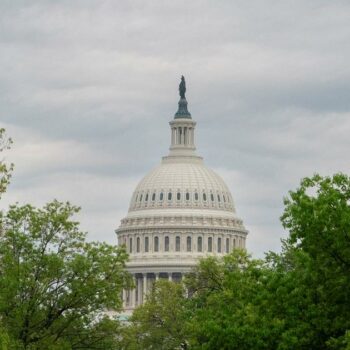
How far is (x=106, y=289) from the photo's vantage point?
101m

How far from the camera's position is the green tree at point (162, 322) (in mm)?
146875

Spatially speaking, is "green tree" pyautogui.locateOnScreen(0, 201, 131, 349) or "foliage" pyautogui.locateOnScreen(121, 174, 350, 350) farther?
"green tree" pyautogui.locateOnScreen(0, 201, 131, 349)

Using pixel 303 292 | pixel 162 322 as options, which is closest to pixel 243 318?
pixel 303 292

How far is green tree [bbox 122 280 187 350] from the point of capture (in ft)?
482

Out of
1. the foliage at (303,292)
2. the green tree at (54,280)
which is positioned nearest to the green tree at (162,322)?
the green tree at (54,280)

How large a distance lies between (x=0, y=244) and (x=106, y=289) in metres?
5.65

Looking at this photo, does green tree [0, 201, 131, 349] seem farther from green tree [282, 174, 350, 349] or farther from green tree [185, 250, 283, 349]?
green tree [282, 174, 350, 349]

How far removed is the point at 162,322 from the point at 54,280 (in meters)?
57.1

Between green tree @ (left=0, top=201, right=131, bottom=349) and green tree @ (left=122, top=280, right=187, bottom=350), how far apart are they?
3630 centimetres

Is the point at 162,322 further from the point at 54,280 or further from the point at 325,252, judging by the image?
the point at 325,252

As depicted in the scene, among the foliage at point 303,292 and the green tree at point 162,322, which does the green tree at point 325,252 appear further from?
the green tree at point 162,322

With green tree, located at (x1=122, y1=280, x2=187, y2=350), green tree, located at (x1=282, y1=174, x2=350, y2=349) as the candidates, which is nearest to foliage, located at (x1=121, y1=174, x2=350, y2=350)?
green tree, located at (x1=282, y1=174, x2=350, y2=349)

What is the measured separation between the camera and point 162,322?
157375 mm

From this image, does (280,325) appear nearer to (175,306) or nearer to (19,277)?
(19,277)
